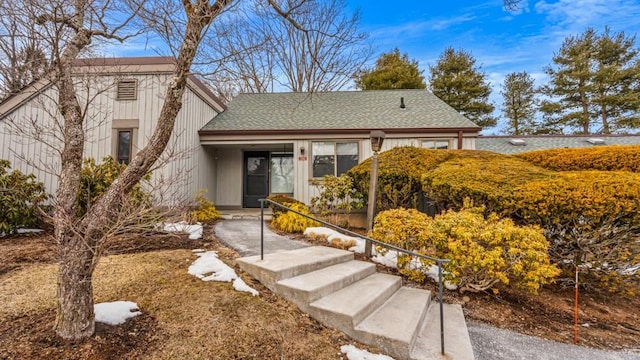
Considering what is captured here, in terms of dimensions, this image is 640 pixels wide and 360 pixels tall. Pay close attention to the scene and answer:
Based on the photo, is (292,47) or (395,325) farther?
(292,47)

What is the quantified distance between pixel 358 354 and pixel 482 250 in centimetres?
223

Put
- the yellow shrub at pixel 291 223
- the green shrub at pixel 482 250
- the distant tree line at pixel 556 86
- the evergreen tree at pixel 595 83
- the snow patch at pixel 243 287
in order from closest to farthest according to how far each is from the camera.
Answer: the snow patch at pixel 243 287
the green shrub at pixel 482 250
the yellow shrub at pixel 291 223
the evergreen tree at pixel 595 83
the distant tree line at pixel 556 86

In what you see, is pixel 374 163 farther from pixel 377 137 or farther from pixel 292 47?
pixel 292 47

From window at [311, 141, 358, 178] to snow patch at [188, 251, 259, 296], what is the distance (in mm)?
5336

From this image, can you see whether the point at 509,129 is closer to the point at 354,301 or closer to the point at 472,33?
the point at 472,33

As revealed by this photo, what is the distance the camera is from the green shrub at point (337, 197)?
760 cm

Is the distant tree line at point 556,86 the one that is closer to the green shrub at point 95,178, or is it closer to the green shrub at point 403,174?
the green shrub at point 403,174

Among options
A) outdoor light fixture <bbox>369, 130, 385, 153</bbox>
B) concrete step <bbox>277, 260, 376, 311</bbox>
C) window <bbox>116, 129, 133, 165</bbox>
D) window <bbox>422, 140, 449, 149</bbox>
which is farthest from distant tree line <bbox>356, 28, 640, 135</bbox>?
concrete step <bbox>277, 260, 376, 311</bbox>

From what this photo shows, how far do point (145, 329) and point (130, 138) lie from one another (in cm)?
671

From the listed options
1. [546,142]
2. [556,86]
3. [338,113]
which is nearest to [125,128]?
[338,113]

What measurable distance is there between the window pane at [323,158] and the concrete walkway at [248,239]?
2748 millimetres

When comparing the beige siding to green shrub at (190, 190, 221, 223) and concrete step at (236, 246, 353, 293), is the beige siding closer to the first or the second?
green shrub at (190, 190, 221, 223)

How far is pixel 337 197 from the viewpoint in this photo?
7.80 m

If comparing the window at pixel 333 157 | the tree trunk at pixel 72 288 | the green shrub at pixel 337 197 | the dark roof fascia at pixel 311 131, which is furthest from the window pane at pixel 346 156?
the tree trunk at pixel 72 288
